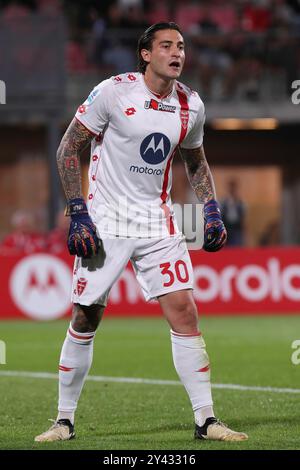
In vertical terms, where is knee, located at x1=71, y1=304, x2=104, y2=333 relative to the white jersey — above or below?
below

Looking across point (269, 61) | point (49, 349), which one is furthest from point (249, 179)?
point (49, 349)

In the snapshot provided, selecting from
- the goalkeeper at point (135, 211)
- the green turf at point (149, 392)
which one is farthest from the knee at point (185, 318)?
the green turf at point (149, 392)

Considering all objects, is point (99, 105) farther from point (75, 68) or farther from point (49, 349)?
point (75, 68)

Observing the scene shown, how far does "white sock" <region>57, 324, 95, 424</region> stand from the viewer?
22.7 ft

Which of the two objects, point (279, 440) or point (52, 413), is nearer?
point (279, 440)

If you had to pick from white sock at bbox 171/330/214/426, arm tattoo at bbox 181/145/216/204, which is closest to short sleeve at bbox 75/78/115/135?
arm tattoo at bbox 181/145/216/204

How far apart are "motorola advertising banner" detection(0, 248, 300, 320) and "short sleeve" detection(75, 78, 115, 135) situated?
10.1 metres

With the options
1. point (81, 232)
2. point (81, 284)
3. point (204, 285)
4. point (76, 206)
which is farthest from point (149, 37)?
point (204, 285)

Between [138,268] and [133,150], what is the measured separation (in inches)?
28.1

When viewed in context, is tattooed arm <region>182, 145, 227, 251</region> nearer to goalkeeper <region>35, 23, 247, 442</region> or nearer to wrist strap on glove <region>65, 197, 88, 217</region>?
goalkeeper <region>35, 23, 247, 442</region>

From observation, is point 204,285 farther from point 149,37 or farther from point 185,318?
point 149,37
